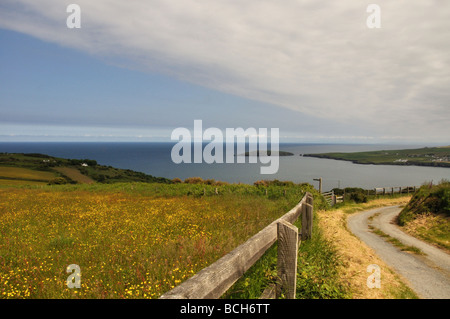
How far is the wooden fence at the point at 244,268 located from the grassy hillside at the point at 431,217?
10.2 meters

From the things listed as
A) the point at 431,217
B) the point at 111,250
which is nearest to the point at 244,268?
the point at 111,250

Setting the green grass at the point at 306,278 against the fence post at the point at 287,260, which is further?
the green grass at the point at 306,278

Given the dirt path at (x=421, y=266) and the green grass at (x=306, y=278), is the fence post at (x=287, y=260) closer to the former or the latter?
the green grass at (x=306, y=278)

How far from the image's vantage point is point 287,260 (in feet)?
12.4

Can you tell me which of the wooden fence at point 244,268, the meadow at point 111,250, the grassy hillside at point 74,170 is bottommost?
the grassy hillside at point 74,170

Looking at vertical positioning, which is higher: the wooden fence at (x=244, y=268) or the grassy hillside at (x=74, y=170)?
the wooden fence at (x=244, y=268)

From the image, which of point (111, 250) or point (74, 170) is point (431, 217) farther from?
point (74, 170)

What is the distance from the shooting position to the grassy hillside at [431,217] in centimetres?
1141

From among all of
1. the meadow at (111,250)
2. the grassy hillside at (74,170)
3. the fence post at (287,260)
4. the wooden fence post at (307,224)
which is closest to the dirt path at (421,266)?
the wooden fence post at (307,224)

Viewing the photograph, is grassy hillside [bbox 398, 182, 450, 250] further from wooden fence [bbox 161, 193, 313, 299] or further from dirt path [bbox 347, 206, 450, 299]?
wooden fence [bbox 161, 193, 313, 299]

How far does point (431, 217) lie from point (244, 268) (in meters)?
15.2

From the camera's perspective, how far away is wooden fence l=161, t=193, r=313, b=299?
6.95 feet
